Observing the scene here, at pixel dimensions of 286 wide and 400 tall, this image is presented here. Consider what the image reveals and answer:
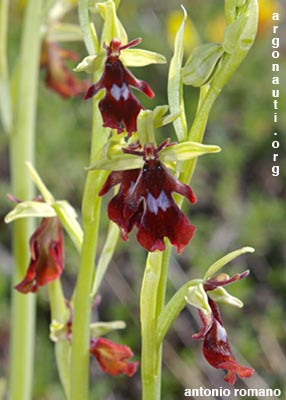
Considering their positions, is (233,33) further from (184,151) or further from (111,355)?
(111,355)

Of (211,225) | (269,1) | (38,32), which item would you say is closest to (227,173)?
(211,225)

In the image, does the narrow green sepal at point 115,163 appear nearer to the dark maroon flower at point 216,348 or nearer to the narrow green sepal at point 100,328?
the dark maroon flower at point 216,348

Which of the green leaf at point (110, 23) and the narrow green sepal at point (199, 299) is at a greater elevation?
the green leaf at point (110, 23)

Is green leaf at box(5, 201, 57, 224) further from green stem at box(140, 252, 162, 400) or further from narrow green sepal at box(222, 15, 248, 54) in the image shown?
narrow green sepal at box(222, 15, 248, 54)

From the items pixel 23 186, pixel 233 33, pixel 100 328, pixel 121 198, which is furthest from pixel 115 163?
pixel 23 186

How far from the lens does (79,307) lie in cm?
140

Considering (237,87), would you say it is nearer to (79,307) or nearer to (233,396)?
(233,396)

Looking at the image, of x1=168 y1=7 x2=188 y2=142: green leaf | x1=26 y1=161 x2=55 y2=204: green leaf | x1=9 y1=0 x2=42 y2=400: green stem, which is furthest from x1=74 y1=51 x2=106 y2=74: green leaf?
x1=9 y1=0 x2=42 y2=400: green stem

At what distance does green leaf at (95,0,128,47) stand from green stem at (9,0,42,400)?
618 millimetres

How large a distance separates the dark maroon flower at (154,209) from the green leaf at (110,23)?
205 mm

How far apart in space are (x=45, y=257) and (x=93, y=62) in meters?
0.41

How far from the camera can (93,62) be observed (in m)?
1.31

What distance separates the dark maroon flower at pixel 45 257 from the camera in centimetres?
152

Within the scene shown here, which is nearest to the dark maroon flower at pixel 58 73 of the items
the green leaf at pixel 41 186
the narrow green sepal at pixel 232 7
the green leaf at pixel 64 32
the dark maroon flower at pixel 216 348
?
the green leaf at pixel 64 32
